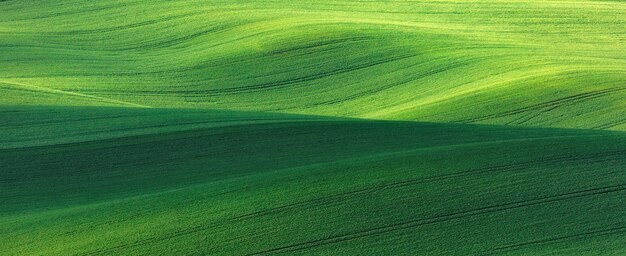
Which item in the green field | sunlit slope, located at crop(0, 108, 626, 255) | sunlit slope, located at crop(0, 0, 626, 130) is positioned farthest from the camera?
sunlit slope, located at crop(0, 0, 626, 130)

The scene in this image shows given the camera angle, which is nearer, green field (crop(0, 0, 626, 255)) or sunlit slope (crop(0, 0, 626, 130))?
green field (crop(0, 0, 626, 255))

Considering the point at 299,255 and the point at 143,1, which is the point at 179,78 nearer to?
the point at 143,1

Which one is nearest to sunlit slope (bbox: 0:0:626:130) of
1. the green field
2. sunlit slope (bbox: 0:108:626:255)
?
the green field

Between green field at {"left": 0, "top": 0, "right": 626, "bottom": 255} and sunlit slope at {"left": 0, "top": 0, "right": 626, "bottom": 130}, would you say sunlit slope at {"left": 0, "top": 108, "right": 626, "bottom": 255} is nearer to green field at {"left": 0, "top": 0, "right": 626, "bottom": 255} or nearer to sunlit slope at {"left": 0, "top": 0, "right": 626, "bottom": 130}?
green field at {"left": 0, "top": 0, "right": 626, "bottom": 255}

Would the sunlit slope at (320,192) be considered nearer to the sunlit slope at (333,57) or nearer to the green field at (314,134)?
the green field at (314,134)

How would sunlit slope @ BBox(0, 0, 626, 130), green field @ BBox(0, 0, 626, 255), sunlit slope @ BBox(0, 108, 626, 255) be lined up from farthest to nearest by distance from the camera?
sunlit slope @ BBox(0, 0, 626, 130)
green field @ BBox(0, 0, 626, 255)
sunlit slope @ BBox(0, 108, 626, 255)
